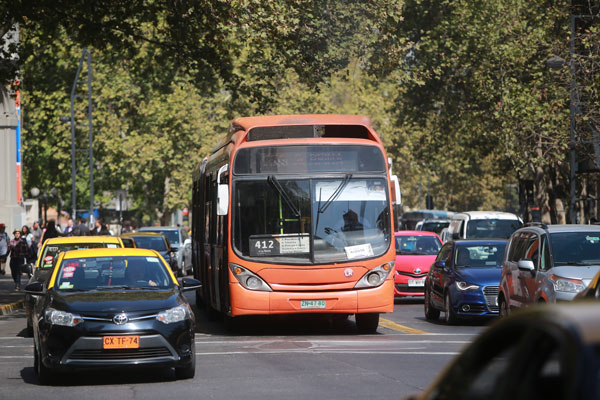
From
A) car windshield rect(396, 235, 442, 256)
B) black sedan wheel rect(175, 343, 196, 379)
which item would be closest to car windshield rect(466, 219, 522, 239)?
car windshield rect(396, 235, 442, 256)

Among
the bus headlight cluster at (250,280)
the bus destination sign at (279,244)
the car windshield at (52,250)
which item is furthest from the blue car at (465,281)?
the car windshield at (52,250)

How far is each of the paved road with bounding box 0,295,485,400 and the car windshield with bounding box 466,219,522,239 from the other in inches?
446

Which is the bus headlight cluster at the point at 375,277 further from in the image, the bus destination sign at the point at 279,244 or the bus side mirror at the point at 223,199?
the bus side mirror at the point at 223,199

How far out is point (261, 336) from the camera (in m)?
17.2

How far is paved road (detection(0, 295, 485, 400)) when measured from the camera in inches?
422

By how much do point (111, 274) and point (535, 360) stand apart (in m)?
9.83

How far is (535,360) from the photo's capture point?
3.31 meters

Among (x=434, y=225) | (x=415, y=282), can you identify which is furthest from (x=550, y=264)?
(x=434, y=225)

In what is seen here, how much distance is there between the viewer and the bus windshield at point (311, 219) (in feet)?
55.0

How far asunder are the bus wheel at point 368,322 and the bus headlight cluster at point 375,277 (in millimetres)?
943

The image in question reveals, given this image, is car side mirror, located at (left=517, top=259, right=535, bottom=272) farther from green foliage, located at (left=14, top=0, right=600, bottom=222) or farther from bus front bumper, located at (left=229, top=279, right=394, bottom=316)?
green foliage, located at (left=14, top=0, right=600, bottom=222)

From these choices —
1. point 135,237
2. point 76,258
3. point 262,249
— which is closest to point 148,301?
point 76,258

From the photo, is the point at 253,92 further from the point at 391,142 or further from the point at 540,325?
the point at 391,142

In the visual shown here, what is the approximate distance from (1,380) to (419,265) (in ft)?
48.2
